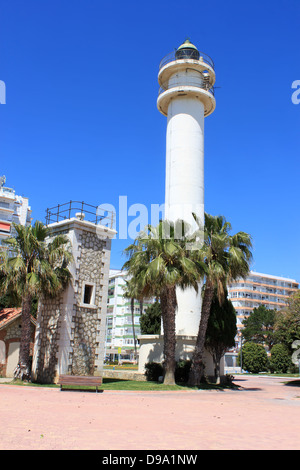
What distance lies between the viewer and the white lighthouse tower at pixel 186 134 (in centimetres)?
3166

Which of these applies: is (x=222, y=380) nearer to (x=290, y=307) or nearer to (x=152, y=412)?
(x=290, y=307)

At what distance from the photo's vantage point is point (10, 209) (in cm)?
9538

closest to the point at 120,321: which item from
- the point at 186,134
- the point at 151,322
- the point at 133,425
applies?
the point at 151,322

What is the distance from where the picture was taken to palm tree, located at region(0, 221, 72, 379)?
69.7 feet

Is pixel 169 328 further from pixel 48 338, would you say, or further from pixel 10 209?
pixel 10 209

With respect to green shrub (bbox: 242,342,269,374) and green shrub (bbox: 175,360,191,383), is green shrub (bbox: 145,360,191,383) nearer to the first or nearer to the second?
green shrub (bbox: 175,360,191,383)

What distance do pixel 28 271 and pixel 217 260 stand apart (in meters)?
10.5

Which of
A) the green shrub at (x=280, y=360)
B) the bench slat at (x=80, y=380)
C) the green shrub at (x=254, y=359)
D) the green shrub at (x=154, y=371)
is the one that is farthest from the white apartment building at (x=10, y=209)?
the bench slat at (x=80, y=380)

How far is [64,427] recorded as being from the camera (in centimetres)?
936

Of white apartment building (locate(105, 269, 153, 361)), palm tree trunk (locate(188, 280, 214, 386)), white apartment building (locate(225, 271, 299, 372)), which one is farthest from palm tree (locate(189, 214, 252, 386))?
white apartment building (locate(225, 271, 299, 372))

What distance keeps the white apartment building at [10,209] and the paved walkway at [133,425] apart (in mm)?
78475

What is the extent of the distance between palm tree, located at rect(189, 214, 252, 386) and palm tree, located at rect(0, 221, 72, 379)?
7773 millimetres
